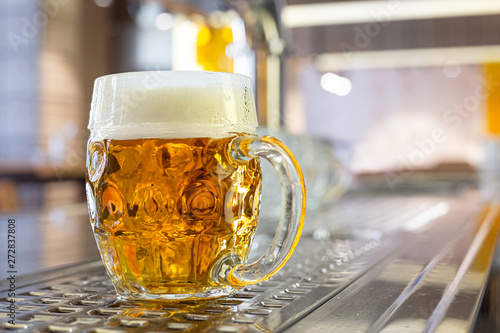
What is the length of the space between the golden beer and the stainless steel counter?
0.07 ft

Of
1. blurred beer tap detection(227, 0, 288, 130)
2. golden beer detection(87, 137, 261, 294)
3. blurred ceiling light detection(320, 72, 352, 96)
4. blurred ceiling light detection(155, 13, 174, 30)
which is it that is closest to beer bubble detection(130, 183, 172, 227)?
golden beer detection(87, 137, 261, 294)

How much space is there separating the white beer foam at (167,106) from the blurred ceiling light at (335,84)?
21.1ft

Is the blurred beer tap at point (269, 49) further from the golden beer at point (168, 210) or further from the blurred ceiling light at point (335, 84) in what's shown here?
the blurred ceiling light at point (335, 84)

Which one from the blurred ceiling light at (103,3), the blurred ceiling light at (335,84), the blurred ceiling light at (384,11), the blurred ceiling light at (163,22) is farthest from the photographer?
the blurred ceiling light at (335,84)

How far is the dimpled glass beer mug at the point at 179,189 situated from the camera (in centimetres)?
44

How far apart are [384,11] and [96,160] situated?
4710mm

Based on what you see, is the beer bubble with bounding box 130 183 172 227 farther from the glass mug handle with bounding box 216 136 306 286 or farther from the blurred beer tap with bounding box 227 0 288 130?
the blurred beer tap with bounding box 227 0 288 130

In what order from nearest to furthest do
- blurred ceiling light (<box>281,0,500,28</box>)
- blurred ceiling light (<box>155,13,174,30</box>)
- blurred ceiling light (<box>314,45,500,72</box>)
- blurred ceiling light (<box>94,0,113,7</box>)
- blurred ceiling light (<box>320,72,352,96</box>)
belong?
1. blurred ceiling light (<box>94,0,113,7</box>)
2. blurred ceiling light (<box>155,13,174,30</box>)
3. blurred ceiling light (<box>281,0,500,28</box>)
4. blurred ceiling light (<box>314,45,500,72</box>)
5. blurred ceiling light (<box>320,72,352,96</box>)

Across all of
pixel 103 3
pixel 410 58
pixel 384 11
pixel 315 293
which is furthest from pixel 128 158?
pixel 410 58

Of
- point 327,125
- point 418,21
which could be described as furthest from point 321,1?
point 327,125

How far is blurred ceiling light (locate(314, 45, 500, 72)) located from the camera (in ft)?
21.0

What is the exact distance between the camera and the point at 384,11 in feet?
16.0

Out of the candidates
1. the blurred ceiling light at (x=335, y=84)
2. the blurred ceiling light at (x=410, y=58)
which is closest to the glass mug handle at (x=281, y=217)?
the blurred ceiling light at (x=410, y=58)

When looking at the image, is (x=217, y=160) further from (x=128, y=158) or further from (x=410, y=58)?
(x=410, y=58)
